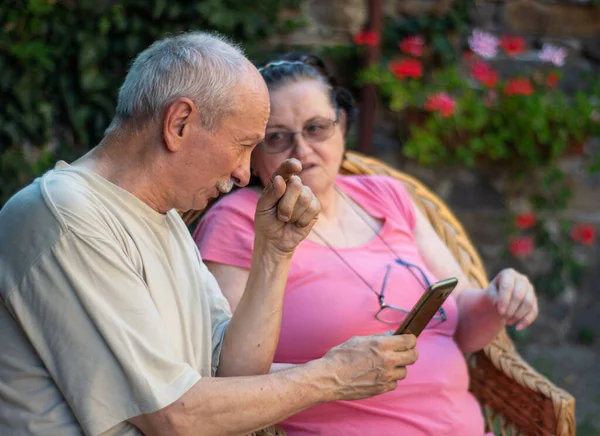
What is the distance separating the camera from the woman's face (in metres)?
2.50

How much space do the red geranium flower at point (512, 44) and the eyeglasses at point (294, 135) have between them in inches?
95.9

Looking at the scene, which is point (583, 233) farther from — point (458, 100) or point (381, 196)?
point (381, 196)

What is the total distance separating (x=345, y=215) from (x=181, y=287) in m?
0.90

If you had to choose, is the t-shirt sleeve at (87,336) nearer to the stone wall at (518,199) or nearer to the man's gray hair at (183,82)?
the man's gray hair at (183,82)

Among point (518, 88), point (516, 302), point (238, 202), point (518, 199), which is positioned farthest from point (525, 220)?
point (238, 202)

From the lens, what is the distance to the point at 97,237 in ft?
5.62

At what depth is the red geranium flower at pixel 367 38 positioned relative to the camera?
4.51 meters

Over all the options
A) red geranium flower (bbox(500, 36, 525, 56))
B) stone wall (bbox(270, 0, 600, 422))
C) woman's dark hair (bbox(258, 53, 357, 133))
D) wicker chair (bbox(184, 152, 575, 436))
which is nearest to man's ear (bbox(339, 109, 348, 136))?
woman's dark hair (bbox(258, 53, 357, 133))

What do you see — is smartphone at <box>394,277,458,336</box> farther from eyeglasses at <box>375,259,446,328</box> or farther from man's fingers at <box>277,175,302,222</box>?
man's fingers at <box>277,175,302,222</box>

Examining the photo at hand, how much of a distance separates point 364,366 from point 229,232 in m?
0.60

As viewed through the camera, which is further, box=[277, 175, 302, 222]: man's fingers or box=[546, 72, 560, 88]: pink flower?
box=[546, 72, 560, 88]: pink flower

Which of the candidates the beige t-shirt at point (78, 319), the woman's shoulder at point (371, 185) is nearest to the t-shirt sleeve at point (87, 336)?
the beige t-shirt at point (78, 319)

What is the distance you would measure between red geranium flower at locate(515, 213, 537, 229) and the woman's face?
245cm

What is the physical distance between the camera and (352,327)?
2420 millimetres
